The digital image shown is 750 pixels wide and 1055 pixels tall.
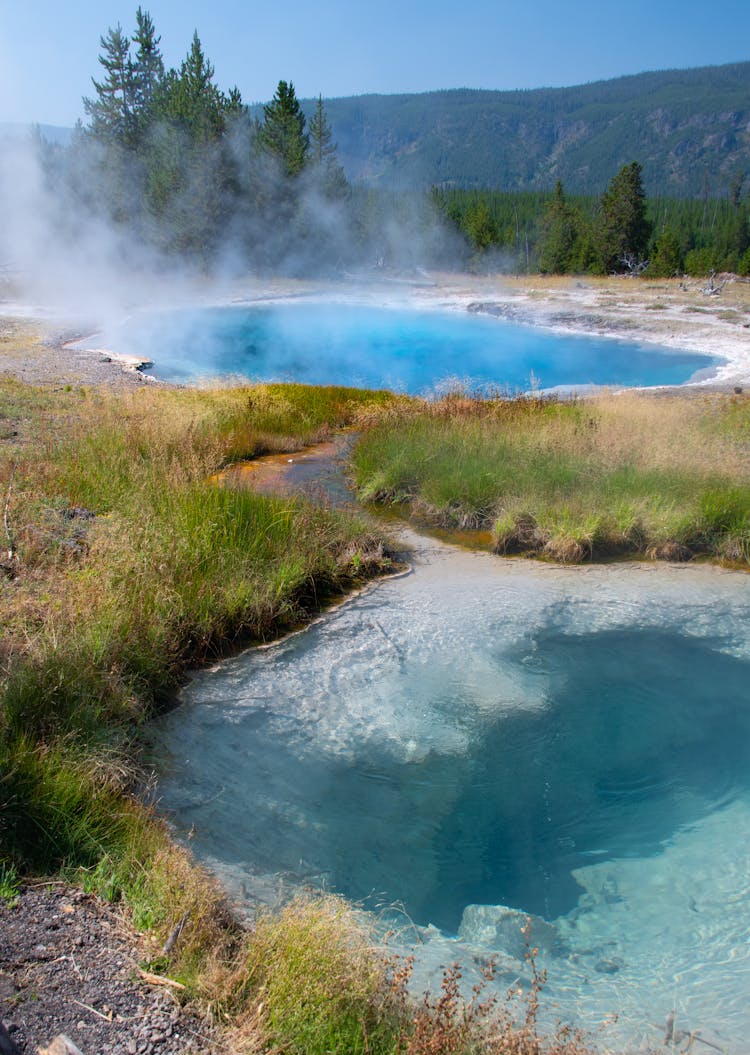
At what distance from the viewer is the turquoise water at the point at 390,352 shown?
1487 centimetres

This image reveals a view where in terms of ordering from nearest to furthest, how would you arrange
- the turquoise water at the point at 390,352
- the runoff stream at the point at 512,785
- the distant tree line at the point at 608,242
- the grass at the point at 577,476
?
the runoff stream at the point at 512,785, the grass at the point at 577,476, the turquoise water at the point at 390,352, the distant tree line at the point at 608,242

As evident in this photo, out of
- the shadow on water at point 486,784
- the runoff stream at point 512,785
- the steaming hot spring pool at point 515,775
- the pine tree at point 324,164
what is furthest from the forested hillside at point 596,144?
the shadow on water at point 486,784

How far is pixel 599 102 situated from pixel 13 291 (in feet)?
683

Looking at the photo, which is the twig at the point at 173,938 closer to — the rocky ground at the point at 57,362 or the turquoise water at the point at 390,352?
the rocky ground at the point at 57,362

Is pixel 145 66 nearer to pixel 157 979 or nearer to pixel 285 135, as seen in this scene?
pixel 285 135

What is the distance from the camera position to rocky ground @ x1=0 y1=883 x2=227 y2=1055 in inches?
75.9

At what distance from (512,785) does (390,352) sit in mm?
15667

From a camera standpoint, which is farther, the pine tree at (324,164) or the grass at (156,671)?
the pine tree at (324,164)

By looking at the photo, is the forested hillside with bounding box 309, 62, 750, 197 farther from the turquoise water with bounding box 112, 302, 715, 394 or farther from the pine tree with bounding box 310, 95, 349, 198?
the turquoise water with bounding box 112, 302, 715, 394

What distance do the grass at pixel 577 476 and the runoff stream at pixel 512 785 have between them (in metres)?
0.78

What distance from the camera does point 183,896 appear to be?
244 centimetres

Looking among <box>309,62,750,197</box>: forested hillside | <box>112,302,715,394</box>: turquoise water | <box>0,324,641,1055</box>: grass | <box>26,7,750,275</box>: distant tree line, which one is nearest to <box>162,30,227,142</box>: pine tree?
<box>26,7,750,275</box>: distant tree line

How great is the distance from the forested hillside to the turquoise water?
12401cm

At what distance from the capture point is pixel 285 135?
34.8 m
